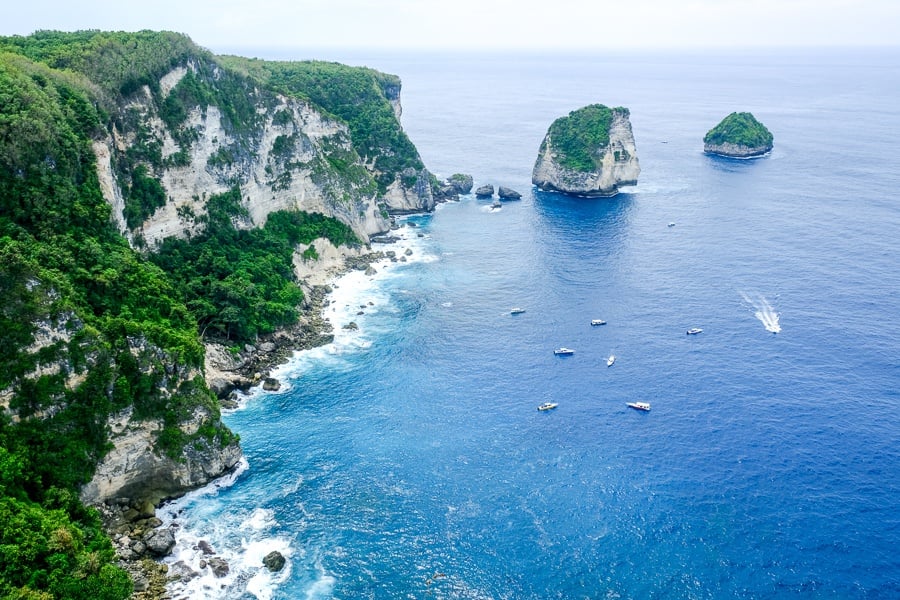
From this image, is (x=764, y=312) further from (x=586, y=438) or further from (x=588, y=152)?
(x=588, y=152)

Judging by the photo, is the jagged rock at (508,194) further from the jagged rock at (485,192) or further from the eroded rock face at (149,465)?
the eroded rock face at (149,465)

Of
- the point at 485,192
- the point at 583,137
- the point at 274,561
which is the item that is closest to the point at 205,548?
the point at 274,561

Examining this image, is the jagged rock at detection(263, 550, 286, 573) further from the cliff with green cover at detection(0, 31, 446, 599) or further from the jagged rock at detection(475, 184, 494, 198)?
the jagged rock at detection(475, 184, 494, 198)

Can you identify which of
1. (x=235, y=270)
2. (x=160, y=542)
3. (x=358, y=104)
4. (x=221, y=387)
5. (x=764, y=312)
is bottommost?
(x=160, y=542)

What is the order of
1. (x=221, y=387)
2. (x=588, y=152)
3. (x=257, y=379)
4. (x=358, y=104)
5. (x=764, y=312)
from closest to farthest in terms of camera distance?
(x=221, y=387)
(x=257, y=379)
(x=764, y=312)
(x=358, y=104)
(x=588, y=152)

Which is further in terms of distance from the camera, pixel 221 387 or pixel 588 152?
pixel 588 152

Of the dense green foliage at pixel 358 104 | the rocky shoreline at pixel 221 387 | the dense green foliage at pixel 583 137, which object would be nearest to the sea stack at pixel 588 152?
the dense green foliage at pixel 583 137

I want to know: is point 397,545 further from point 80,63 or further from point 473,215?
point 473,215

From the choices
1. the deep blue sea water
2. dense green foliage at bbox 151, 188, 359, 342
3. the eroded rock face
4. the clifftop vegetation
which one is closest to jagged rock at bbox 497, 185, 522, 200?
the deep blue sea water
